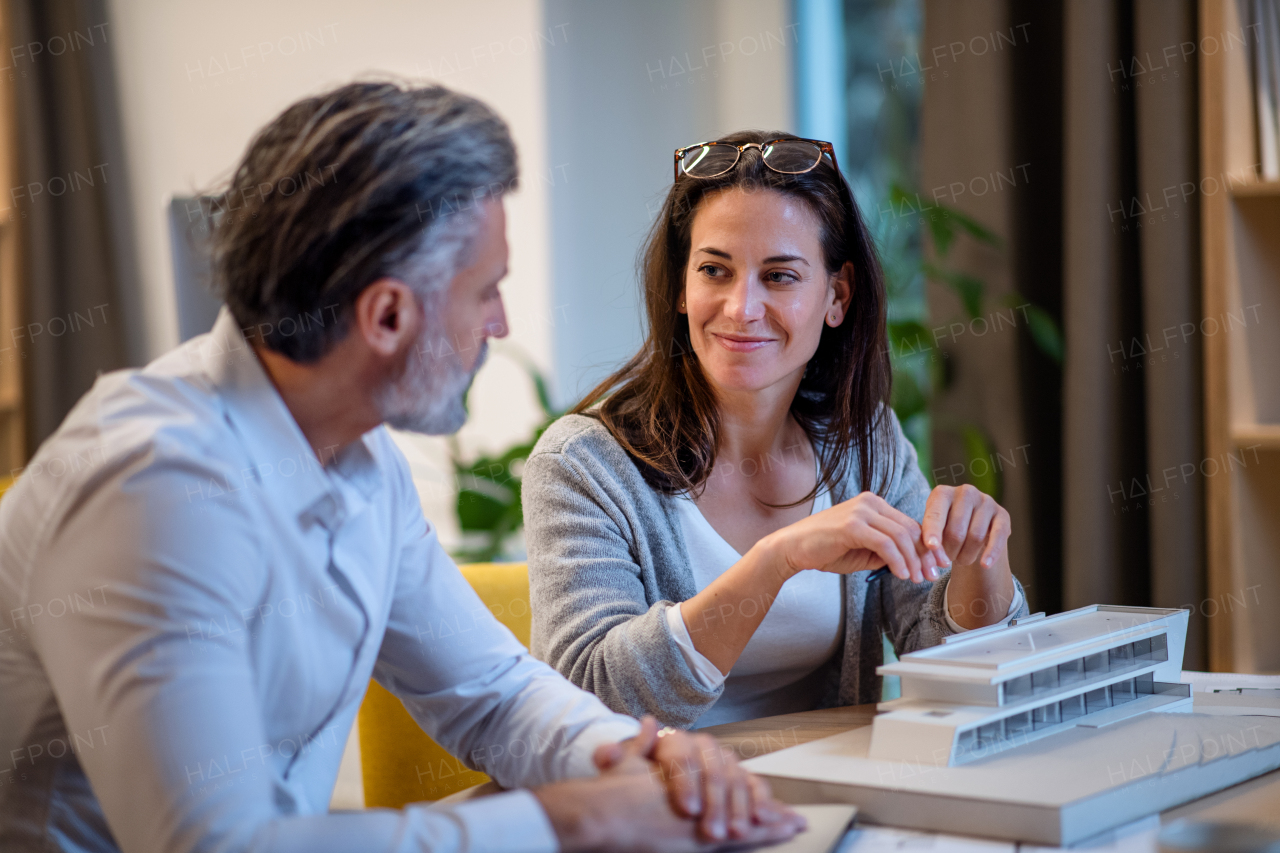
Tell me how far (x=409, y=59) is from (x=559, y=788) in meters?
2.77

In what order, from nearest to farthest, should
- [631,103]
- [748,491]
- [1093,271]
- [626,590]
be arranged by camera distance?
[626,590] → [748,491] → [1093,271] → [631,103]

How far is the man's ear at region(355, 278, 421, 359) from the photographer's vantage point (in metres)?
0.90

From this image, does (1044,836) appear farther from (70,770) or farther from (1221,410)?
(1221,410)

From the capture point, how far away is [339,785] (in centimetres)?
244

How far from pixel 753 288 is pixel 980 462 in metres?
1.18

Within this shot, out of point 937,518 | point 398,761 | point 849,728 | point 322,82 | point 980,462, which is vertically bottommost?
point 398,761

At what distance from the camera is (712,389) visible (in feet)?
5.34

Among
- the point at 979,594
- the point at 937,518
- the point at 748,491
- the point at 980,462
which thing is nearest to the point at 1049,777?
the point at 937,518

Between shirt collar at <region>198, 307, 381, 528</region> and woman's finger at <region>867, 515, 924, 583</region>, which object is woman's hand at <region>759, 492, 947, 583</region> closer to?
woman's finger at <region>867, 515, 924, 583</region>

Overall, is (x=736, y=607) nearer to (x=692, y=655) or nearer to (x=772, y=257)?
(x=692, y=655)

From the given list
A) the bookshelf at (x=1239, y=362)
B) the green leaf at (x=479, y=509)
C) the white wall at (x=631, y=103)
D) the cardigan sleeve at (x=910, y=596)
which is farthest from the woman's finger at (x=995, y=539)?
the white wall at (x=631, y=103)

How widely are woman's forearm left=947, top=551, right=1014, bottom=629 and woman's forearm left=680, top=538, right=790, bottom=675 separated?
0.28m

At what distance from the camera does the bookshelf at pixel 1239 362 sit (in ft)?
6.86

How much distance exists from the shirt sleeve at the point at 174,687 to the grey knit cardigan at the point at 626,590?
1.59 feet
